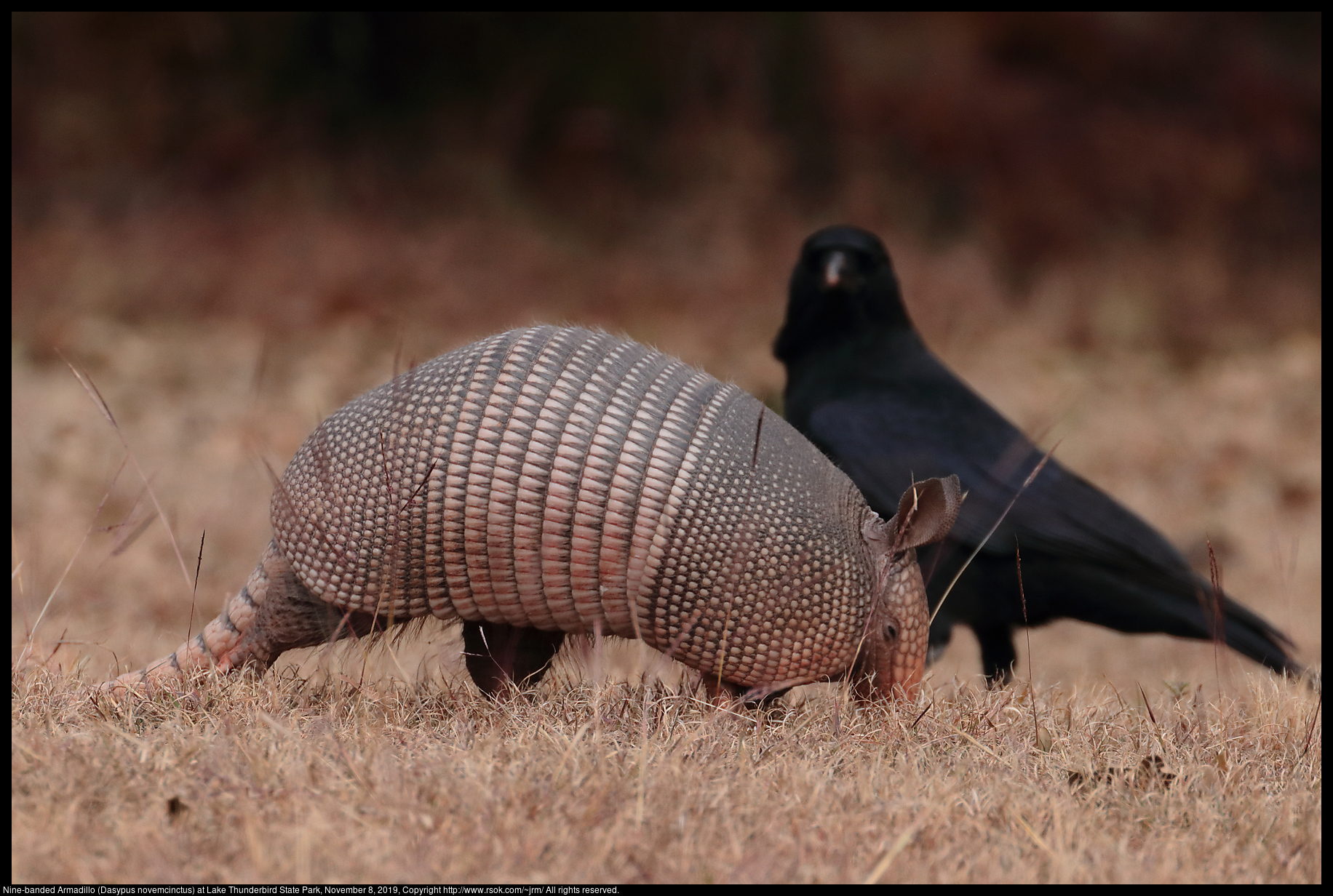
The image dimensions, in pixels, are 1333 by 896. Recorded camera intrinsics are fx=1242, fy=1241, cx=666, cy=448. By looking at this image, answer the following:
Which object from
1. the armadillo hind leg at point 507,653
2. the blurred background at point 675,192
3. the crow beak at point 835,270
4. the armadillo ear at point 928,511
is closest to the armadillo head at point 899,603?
the armadillo ear at point 928,511

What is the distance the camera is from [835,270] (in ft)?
15.2

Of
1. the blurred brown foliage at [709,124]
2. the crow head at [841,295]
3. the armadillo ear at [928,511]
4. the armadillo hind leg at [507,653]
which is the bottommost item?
the armadillo hind leg at [507,653]

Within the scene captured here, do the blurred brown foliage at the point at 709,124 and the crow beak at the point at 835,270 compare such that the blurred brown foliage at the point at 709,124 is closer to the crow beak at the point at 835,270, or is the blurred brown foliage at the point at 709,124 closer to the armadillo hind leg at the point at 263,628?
the crow beak at the point at 835,270

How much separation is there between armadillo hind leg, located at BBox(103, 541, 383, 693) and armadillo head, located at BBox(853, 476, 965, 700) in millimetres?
1398

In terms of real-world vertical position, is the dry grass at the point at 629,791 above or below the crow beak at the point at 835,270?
below

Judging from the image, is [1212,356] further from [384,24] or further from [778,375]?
[384,24]

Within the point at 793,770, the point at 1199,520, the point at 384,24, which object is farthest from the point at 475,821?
the point at 384,24

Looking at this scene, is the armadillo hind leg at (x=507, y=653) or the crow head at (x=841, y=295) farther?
the crow head at (x=841, y=295)

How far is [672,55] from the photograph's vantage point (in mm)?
12953

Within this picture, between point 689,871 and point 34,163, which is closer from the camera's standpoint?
point 689,871

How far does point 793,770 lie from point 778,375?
831 cm

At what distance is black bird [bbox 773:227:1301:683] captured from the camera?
429 cm

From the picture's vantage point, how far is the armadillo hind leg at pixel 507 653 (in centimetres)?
369

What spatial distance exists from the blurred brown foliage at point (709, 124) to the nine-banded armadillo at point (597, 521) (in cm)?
927
